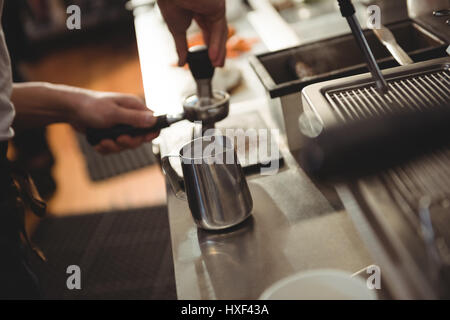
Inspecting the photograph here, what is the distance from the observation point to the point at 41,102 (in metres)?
1.48

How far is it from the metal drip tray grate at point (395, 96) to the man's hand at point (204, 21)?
1.69 ft

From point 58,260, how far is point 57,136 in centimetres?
154

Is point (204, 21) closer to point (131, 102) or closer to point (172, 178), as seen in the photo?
point (131, 102)

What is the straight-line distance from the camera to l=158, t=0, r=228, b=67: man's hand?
125 cm

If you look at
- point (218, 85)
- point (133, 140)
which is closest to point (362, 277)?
point (133, 140)

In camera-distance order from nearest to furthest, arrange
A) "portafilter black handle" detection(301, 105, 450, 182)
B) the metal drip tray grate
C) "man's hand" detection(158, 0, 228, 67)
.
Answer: "portafilter black handle" detection(301, 105, 450, 182) → the metal drip tray grate → "man's hand" detection(158, 0, 228, 67)

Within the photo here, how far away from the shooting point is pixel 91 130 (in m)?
1.24

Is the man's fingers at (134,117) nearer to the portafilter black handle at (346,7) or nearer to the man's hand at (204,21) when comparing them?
the man's hand at (204,21)

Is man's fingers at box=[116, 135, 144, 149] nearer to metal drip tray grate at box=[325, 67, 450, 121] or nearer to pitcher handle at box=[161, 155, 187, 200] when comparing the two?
pitcher handle at box=[161, 155, 187, 200]

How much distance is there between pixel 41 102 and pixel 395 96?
108cm

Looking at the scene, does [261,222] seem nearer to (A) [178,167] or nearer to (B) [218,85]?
(A) [178,167]

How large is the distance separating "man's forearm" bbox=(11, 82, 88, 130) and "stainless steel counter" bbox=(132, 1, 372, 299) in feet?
1.87

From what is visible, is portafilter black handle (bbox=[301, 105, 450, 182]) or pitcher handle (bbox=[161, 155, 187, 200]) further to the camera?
pitcher handle (bbox=[161, 155, 187, 200])

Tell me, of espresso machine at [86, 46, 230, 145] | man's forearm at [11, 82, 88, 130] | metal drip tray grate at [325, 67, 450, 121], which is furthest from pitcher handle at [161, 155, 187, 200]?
man's forearm at [11, 82, 88, 130]
